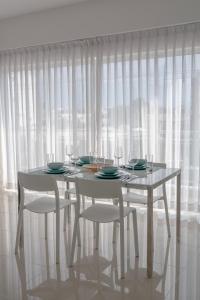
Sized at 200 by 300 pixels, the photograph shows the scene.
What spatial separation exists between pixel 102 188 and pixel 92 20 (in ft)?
8.53

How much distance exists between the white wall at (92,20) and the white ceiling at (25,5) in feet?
0.36

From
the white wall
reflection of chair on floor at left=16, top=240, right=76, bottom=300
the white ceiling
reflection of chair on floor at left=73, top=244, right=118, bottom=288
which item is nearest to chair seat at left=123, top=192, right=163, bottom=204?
reflection of chair on floor at left=73, top=244, right=118, bottom=288

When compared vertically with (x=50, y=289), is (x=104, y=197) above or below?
above

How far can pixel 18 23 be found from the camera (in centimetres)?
510

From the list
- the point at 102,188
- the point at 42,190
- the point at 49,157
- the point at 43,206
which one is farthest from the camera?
the point at 49,157

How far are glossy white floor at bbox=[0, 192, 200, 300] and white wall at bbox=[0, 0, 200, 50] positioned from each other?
2.40m

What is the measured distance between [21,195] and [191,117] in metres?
2.15

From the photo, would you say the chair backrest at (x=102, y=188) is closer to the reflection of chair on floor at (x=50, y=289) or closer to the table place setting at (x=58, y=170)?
the table place setting at (x=58, y=170)

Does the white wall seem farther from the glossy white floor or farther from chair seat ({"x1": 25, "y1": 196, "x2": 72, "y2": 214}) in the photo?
the glossy white floor

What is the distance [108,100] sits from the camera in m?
4.61

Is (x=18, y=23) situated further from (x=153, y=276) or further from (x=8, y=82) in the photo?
(x=153, y=276)

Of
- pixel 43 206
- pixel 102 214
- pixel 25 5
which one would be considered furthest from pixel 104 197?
pixel 25 5

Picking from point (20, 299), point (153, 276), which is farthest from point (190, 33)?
point (20, 299)

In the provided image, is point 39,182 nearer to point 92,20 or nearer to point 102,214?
point 102,214
